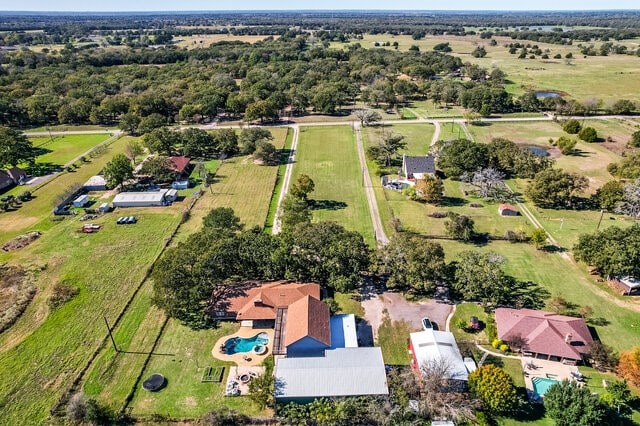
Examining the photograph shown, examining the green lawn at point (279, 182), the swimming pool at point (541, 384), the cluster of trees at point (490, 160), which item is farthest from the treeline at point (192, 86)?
the swimming pool at point (541, 384)

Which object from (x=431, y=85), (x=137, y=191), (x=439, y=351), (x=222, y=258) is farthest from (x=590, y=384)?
(x=431, y=85)

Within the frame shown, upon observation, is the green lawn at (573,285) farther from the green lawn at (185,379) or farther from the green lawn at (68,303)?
the green lawn at (68,303)

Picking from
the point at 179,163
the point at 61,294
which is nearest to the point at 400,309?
the point at 61,294

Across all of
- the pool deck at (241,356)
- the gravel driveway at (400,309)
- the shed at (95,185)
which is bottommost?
the pool deck at (241,356)

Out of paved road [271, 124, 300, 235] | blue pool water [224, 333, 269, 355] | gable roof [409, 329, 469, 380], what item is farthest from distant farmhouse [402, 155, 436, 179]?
blue pool water [224, 333, 269, 355]

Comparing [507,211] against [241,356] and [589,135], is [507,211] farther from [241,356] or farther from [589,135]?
[589,135]
